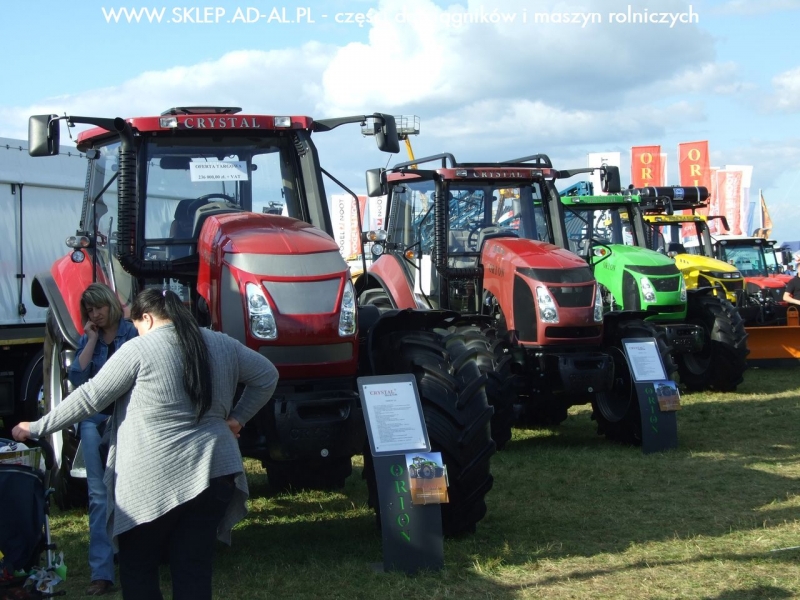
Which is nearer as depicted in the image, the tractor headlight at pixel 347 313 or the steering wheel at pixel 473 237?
the tractor headlight at pixel 347 313

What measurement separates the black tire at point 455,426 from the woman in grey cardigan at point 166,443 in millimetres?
1687

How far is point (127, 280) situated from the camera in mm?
5887

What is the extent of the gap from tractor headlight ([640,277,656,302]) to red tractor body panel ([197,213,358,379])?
263 inches

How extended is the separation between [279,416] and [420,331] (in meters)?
1.19

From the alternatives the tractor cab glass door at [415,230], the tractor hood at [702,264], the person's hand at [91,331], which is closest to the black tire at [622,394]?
the tractor cab glass door at [415,230]

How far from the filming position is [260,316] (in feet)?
16.3

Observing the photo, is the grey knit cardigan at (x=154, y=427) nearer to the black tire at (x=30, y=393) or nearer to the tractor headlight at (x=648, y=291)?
the black tire at (x=30, y=393)

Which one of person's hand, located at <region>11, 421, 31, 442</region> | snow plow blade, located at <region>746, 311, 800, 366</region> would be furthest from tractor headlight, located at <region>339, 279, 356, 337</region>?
snow plow blade, located at <region>746, 311, 800, 366</region>

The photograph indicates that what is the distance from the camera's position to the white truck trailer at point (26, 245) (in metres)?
9.45

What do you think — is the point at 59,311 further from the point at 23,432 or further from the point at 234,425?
the point at 234,425

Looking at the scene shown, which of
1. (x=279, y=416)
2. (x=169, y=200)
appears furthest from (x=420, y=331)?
(x=169, y=200)

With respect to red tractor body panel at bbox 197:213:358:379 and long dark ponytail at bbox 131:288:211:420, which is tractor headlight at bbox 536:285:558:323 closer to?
red tractor body panel at bbox 197:213:358:379

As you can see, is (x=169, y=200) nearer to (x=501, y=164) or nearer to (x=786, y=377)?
(x=501, y=164)

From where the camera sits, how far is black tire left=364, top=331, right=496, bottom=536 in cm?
529
